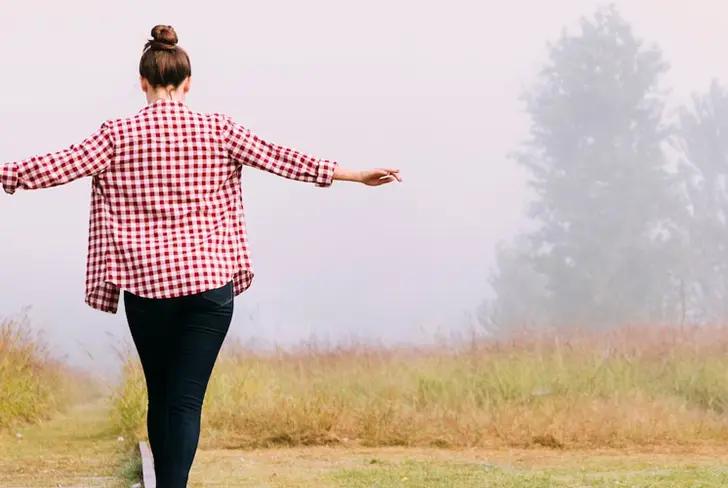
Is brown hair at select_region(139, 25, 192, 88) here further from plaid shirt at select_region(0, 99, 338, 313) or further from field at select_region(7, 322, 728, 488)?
field at select_region(7, 322, 728, 488)

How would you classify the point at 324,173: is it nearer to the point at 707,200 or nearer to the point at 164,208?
the point at 164,208

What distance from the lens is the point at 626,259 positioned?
82.3ft

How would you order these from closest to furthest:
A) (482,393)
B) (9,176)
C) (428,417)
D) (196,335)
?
(196,335) → (9,176) → (428,417) → (482,393)

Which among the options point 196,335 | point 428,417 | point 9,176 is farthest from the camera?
point 428,417

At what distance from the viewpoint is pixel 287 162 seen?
14.4 ft

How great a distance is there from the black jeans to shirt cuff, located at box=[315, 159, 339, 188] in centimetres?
49

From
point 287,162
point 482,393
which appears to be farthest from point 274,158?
point 482,393

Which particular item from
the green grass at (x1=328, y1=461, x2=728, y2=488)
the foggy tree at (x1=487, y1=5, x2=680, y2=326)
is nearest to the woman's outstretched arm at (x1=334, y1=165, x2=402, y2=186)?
the green grass at (x1=328, y1=461, x2=728, y2=488)

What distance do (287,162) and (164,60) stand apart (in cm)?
53

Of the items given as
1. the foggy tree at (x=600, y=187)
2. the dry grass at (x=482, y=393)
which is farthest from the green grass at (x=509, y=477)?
A: the foggy tree at (x=600, y=187)

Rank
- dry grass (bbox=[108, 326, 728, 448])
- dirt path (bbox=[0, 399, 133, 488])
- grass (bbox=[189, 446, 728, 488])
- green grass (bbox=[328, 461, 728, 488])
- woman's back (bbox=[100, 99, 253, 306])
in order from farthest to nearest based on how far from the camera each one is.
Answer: dry grass (bbox=[108, 326, 728, 448]) < dirt path (bbox=[0, 399, 133, 488]) < grass (bbox=[189, 446, 728, 488]) < green grass (bbox=[328, 461, 728, 488]) < woman's back (bbox=[100, 99, 253, 306])

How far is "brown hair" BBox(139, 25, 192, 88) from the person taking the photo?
4227 mm

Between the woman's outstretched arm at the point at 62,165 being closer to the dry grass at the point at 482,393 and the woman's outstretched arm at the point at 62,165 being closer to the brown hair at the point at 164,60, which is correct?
the brown hair at the point at 164,60

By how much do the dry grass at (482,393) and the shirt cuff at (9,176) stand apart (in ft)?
16.2
